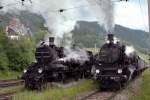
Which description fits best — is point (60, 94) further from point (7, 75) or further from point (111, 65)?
point (7, 75)

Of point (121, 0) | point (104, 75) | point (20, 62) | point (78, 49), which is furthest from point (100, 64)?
point (20, 62)

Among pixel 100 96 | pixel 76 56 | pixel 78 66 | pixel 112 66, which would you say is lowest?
pixel 100 96

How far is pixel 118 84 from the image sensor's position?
78.0 ft

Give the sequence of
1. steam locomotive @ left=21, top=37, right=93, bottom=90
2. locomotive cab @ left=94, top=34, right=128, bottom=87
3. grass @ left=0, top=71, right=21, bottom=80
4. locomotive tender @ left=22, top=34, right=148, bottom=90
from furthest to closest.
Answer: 1. grass @ left=0, top=71, right=21, bottom=80
2. steam locomotive @ left=21, top=37, right=93, bottom=90
3. locomotive tender @ left=22, top=34, right=148, bottom=90
4. locomotive cab @ left=94, top=34, right=128, bottom=87

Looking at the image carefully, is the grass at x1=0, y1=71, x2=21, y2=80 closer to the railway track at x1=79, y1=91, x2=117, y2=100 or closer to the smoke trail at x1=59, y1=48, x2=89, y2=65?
the smoke trail at x1=59, y1=48, x2=89, y2=65

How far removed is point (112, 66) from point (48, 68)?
14.8 ft

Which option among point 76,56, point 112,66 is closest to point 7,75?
point 76,56

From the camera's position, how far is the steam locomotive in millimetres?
25625

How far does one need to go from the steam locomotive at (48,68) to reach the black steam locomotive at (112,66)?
3.28m

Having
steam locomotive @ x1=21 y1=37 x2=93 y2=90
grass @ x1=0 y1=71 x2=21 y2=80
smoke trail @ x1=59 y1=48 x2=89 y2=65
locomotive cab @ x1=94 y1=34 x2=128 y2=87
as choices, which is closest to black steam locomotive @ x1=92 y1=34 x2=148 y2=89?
locomotive cab @ x1=94 y1=34 x2=128 y2=87

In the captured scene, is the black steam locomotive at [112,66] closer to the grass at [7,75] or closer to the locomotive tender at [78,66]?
the locomotive tender at [78,66]

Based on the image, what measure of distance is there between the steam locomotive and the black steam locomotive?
3284 mm

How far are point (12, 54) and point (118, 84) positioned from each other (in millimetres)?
19942

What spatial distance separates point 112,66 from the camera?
24109 mm
